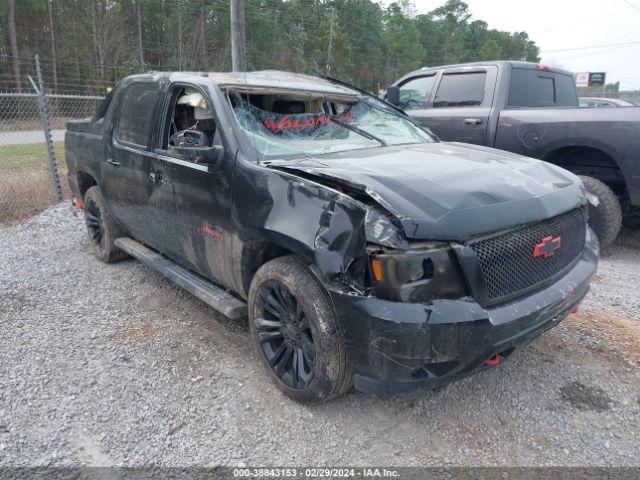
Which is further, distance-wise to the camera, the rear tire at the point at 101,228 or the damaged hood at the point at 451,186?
the rear tire at the point at 101,228

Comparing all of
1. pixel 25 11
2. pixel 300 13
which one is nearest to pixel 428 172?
pixel 25 11

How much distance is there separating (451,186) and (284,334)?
125 cm

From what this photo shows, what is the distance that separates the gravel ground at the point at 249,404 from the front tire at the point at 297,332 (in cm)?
19

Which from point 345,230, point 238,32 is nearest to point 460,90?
point 238,32

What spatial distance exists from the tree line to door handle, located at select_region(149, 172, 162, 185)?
674 inches

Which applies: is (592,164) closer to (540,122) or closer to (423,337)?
(540,122)

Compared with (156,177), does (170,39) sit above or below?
above

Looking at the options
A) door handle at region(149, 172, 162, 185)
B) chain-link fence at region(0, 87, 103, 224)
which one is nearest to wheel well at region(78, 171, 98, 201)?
chain-link fence at region(0, 87, 103, 224)

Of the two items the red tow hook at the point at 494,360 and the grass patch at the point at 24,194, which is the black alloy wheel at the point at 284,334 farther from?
the grass patch at the point at 24,194

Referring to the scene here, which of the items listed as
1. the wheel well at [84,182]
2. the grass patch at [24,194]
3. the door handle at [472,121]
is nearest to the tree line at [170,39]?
the grass patch at [24,194]

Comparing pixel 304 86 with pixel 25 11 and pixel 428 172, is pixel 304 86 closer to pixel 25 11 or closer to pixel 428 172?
pixel 428 172

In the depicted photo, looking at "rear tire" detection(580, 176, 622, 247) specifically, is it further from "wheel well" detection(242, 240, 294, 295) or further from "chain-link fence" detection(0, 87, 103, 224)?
"chain-link fence" detection(0, 87, 103, 224)

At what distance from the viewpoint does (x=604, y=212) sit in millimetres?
4934

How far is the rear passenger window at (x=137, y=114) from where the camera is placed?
4.02m
